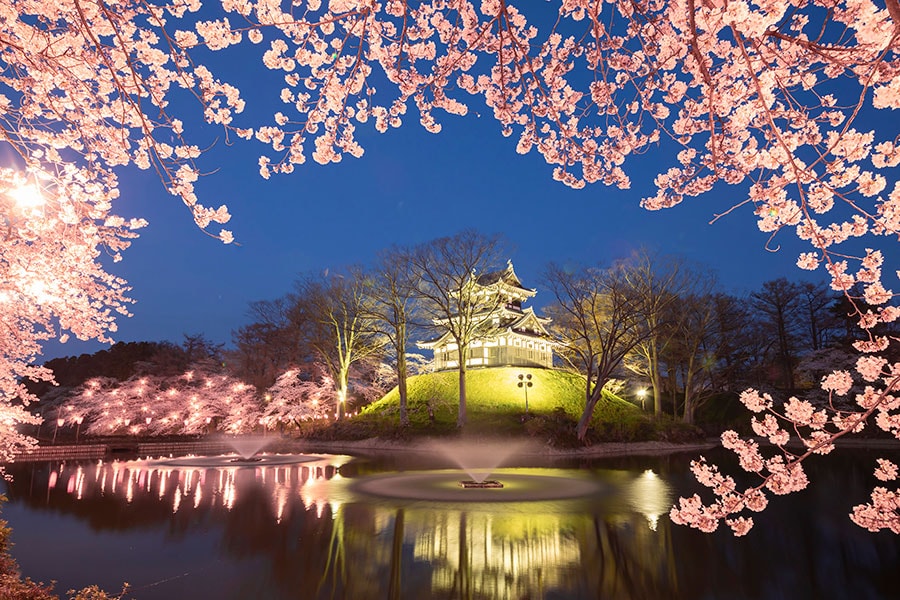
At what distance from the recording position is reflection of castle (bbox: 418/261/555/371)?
4262cm

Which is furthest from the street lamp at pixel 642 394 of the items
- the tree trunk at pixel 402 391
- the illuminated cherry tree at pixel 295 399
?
the illuminated cherry tree at pixel 295 399

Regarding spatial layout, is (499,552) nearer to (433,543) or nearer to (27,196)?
(433,543)

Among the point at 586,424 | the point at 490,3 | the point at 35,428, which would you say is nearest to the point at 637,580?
the point at 490,3

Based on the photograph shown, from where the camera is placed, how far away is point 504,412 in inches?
1400

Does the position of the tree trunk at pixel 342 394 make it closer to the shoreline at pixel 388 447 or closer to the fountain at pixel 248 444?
the shoreline at pixel 388 447

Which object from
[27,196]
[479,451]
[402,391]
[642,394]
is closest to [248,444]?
[402,391]

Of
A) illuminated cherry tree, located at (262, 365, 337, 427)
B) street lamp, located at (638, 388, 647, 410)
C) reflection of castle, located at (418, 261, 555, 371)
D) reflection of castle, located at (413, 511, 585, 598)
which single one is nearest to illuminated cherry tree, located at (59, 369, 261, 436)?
illuminated cherry tree, located at (262, 365, 337, 427)

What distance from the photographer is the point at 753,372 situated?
4312 cm

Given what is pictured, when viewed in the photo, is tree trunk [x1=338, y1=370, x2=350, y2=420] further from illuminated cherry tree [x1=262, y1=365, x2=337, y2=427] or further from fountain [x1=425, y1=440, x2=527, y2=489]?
fountain [x1=425, y1=440, x2=527, y2=489]

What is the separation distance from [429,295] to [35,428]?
4134 cm

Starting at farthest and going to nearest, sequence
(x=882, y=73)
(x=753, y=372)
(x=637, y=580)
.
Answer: (x=753, y=372) → (x=637, y=580) → (x=882, y=73)

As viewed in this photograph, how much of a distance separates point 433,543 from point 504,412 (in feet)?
89.1

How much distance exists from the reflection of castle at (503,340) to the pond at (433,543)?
26.2 metres

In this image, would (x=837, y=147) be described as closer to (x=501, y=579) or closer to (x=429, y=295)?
(x=501, y=579)
